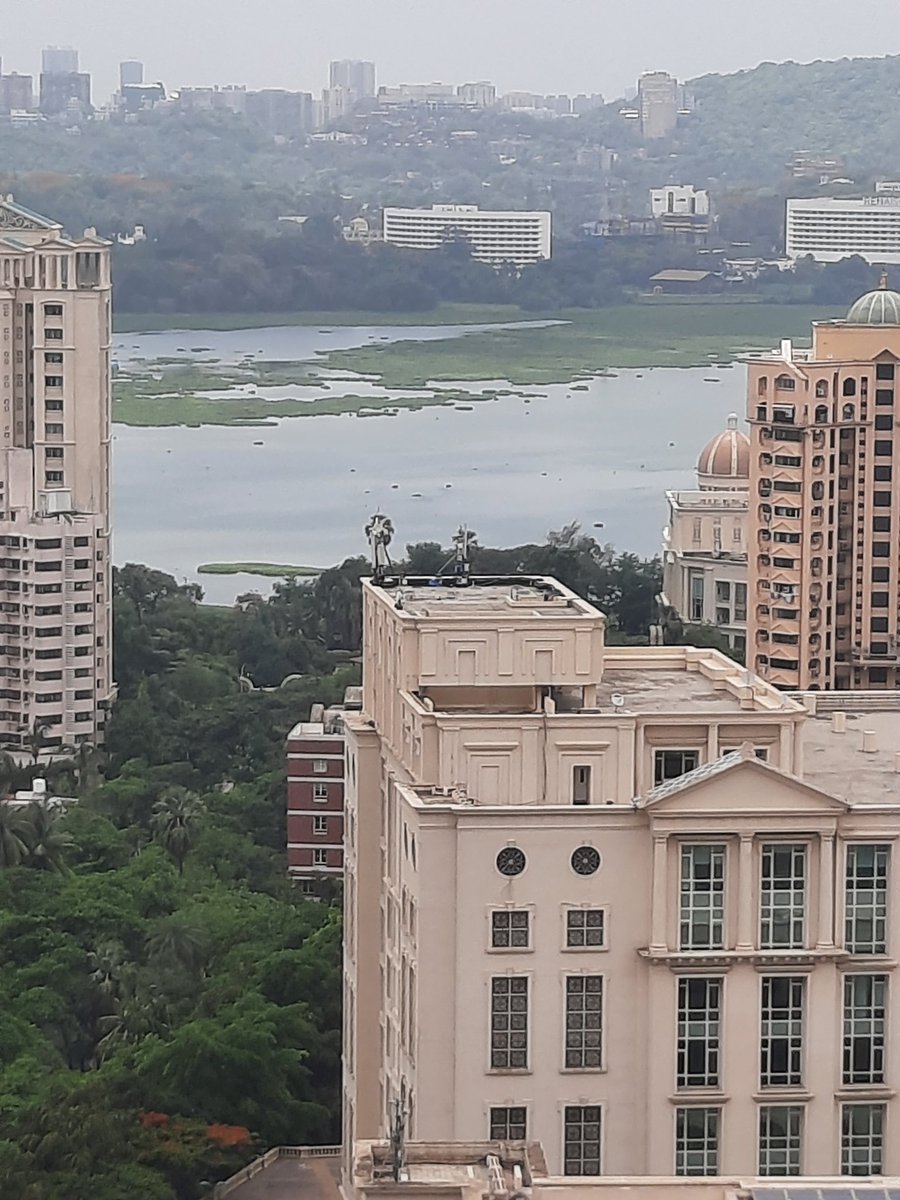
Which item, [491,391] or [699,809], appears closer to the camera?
[699,809]

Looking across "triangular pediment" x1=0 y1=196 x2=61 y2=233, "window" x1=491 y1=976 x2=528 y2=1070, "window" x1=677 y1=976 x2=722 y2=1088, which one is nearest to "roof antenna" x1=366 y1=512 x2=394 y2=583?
"window" x1=491 y1=976 x2=528 y2=1070

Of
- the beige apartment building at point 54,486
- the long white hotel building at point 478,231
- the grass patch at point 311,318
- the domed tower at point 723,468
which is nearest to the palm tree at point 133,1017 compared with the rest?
the beige apartment building at point 54,486

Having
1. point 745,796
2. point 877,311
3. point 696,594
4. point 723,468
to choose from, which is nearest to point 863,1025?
point 745,796

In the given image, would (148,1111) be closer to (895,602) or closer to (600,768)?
(600,768)

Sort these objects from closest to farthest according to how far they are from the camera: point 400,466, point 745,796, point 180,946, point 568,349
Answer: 1. point 745,796
2. point 180,946
3. point 400,466
4. point 568,349

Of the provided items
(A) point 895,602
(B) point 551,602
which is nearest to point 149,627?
(A) point 895,602

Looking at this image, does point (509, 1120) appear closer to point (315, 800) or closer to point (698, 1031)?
point (698, 1031)
